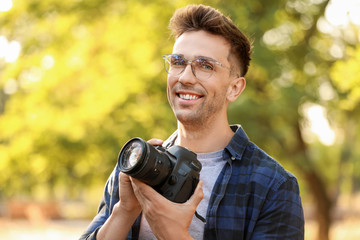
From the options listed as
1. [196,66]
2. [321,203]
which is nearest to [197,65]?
[196,66]

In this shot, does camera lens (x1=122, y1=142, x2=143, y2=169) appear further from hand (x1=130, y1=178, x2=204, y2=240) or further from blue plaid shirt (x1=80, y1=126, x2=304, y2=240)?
blue plaid shirt (x1=80, y1=126, x2=304, y2=240)

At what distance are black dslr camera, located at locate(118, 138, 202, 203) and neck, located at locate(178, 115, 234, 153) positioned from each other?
28cm

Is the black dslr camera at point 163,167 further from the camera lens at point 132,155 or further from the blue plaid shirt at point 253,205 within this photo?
the blue plaid shirt at point 253,205

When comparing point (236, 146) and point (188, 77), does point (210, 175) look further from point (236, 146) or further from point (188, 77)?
point (188, 77)

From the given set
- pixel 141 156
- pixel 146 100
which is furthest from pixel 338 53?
pixel 141 156

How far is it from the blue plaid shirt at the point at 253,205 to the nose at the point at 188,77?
41 cm

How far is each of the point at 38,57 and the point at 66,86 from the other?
2.63 ft

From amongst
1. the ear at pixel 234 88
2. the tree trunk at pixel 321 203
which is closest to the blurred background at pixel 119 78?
the tree trunk at pixel 321 203

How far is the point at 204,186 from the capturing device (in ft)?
7.41

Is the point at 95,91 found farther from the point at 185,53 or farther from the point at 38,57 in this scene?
the point at 185,53

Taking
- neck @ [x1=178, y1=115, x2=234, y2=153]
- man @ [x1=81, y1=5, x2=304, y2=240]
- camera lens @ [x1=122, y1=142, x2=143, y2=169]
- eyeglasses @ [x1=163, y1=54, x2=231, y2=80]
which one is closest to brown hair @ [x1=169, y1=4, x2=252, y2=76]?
man @ [x1=81, y1=5, x2=304, y2=240]

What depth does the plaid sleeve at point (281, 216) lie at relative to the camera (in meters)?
2.11

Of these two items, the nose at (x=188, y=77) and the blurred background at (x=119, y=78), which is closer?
the nose at (x=188, y=77)

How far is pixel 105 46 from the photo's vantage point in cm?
1003
